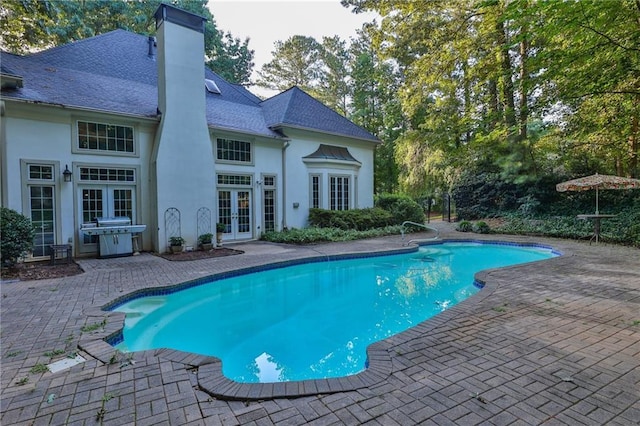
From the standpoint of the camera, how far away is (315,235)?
40.0ft

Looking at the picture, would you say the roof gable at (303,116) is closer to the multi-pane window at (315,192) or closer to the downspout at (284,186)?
the downspout at (284,186)

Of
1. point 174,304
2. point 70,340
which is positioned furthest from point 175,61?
point 70,340

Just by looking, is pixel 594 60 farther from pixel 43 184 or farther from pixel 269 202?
pixel 43 184

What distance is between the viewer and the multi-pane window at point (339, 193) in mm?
14918

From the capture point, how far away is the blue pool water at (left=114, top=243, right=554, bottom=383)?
404 centimetres

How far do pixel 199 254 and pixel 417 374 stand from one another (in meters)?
8.03

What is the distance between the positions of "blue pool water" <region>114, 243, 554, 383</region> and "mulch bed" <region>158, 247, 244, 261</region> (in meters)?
2.15

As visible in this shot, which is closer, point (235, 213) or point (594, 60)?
point (594, 60)

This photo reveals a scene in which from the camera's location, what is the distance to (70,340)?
3629 millimetres

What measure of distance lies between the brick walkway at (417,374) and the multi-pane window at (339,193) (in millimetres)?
10072

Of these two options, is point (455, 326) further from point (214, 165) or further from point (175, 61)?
point (175, 61)

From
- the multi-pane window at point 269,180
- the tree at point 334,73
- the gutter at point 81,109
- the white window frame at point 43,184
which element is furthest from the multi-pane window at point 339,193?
the tree at point 334,73

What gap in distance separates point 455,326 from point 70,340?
4.37 metres

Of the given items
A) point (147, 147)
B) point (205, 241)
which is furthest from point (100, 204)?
point (205, 241)
